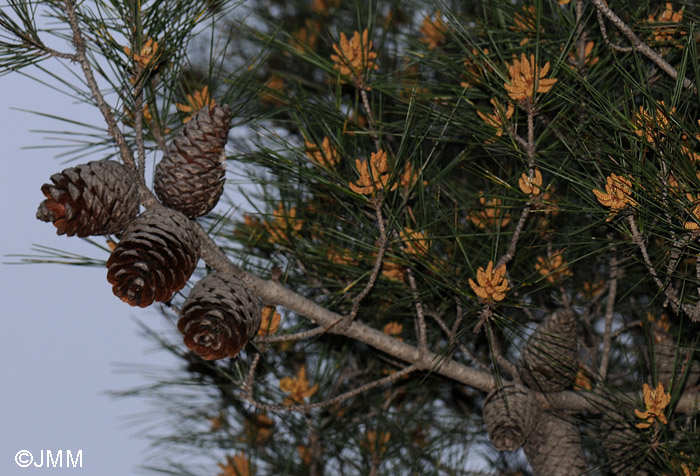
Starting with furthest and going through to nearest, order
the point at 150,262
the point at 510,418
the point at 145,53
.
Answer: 1. the point at 510,418
2. the point at 145,53
3. the point at 150,262

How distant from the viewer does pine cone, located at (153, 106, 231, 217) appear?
576mm

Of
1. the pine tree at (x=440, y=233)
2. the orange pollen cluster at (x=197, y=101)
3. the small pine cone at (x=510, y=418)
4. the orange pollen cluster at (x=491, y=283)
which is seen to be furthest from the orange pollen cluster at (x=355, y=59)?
the small pine cone at (x=510, y=418)

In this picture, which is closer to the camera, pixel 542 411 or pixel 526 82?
pixel 526 82

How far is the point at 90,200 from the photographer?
0.51 meters

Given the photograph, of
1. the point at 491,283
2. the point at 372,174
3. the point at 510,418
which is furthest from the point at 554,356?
the point at 372,174

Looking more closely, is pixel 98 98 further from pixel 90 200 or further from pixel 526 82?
pixel 526 82

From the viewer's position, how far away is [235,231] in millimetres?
879

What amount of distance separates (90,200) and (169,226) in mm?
59

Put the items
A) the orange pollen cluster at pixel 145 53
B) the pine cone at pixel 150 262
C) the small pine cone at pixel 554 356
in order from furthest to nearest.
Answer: the small pine cone at pixel 554 356, the orange pollen cluster at pixel 145 53, the pine cone at pixel 150 262

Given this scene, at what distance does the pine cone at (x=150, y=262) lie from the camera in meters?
0.49

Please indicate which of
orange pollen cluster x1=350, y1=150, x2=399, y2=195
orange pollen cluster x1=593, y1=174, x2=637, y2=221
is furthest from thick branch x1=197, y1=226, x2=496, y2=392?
orange pollen cluster x1=593, y1=174, x2=637, y2=221

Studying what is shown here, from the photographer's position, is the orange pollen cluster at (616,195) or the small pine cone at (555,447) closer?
the orange pollen cluster at (616,195)

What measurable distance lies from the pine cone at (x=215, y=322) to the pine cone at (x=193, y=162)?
0.08 meters

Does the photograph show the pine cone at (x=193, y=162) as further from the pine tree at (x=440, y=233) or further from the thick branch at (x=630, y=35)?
the thick branch at (x=630, y=35)
